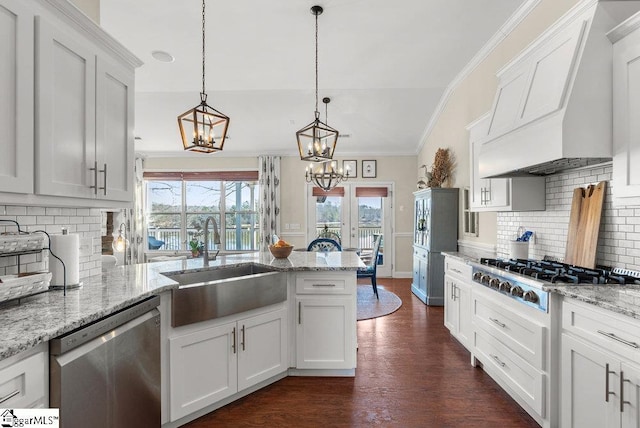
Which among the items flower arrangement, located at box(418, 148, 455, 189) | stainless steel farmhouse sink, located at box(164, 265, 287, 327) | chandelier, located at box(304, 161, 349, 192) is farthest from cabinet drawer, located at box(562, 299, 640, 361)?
flower arrangement, located at box(418, 148, 455, 189)

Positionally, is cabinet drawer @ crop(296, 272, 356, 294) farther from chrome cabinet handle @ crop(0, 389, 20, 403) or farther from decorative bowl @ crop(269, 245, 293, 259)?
chrome cabinet handle @ crop(0, 389, 20, 403)

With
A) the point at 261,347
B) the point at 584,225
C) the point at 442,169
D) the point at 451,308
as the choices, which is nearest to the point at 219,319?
the point at 261,347

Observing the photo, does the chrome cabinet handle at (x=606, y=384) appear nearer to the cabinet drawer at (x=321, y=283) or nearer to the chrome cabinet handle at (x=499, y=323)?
the chrome cabinet handle at (x=499, y=323)

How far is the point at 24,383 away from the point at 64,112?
124 cm

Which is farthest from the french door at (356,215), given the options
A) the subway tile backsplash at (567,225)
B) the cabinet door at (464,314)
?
the cabinet door at (464,314)

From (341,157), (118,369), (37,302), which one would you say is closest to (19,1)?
(37,302)

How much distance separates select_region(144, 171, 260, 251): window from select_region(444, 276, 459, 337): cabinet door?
4730 mm

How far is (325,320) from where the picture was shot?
268 cm

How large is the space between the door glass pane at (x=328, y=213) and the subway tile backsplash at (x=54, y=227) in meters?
5.14

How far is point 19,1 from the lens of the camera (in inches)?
55.9

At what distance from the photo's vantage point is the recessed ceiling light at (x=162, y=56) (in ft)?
12.6

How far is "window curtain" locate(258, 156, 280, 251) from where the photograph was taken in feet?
Answer: 23.6

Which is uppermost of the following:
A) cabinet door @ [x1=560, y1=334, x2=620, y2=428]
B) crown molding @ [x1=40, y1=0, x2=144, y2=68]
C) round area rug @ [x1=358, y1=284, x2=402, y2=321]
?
crown molding @ [x1=40, y1=0, x2=144, y2=68]

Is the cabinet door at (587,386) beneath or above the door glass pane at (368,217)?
beneath
